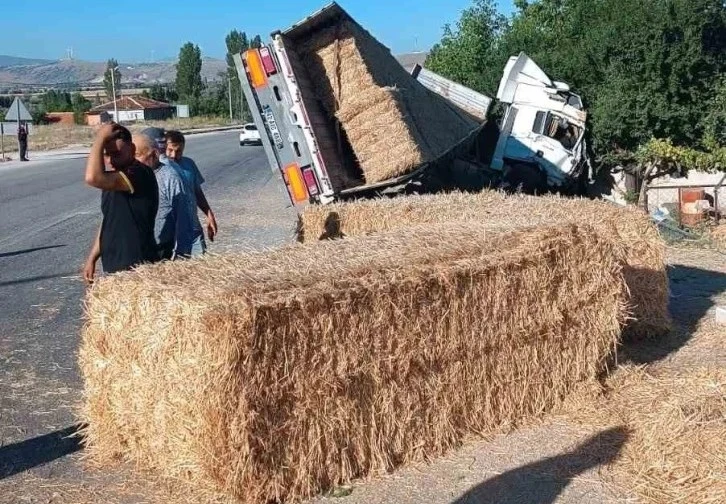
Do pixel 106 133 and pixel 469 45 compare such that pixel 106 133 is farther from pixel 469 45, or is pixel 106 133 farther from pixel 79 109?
pixel 79 109

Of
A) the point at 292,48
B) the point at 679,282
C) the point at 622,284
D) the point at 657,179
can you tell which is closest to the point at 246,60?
the point at 292,48

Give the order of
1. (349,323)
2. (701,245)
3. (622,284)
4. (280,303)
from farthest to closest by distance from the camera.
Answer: (701,245) < (622,284) < (349,323) < (280,303)

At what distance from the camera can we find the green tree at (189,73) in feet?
337

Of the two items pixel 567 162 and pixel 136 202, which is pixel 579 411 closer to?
pixel 136 202

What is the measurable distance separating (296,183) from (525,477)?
696 cm

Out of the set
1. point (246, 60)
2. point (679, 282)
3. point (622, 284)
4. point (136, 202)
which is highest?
point (246, 60)

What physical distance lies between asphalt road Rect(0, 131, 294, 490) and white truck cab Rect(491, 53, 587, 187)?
4.12 meters

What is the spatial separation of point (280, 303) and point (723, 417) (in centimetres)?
251

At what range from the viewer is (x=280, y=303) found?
4.30 meters

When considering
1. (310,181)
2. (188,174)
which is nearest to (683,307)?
(310,181)

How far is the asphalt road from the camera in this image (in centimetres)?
551

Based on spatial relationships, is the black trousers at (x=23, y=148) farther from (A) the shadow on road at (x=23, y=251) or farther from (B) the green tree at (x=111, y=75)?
(B) the green tree at (x=111, y=75)

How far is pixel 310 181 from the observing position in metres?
11.2

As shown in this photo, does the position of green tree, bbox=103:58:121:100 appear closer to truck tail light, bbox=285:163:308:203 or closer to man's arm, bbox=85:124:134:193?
A: truck tail light, bbox=285:163:308:203
